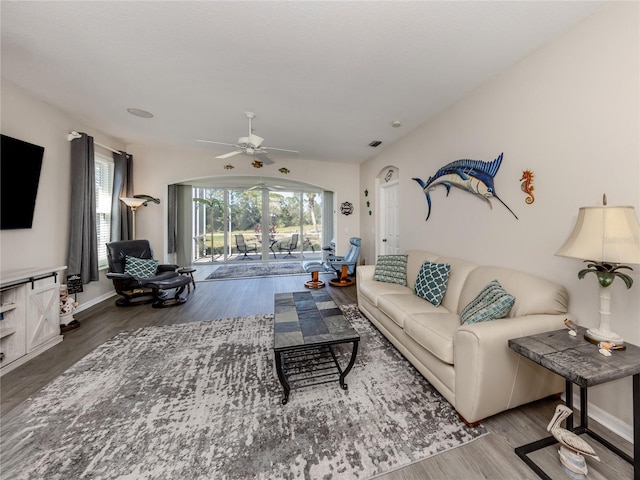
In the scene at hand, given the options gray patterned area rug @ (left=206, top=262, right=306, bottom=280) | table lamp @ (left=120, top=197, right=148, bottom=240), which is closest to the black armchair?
table lamp @ (left=120, top=197, right=148, bottom=240)

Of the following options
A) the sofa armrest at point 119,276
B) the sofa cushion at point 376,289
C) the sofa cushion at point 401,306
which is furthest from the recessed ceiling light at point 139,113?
the sofa cushion at point 401,306

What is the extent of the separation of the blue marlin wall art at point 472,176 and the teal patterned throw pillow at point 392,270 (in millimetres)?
1133

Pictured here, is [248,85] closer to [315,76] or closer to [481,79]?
[315,76]

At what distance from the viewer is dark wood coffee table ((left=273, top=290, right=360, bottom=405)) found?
178 cm

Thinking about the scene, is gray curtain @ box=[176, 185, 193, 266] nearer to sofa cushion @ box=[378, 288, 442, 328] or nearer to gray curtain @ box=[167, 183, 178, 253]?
gray curtain @ box=[167, 183, 178, 253]

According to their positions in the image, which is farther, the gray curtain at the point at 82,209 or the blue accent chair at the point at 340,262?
the blue accent chair at the point at 340,262

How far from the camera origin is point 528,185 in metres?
2.13

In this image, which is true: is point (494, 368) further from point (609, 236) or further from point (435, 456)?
point (609, 236)

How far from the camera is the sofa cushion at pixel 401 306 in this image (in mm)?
2311

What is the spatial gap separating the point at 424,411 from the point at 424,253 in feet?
6.80

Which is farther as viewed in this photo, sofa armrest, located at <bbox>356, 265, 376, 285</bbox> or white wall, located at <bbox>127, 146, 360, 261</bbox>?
white wall, located at <bbox>127, 146, 360, 261</bbox>

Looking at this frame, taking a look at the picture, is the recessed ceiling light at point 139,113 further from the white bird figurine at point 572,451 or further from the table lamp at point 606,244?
the white bird figurine at point 572,451

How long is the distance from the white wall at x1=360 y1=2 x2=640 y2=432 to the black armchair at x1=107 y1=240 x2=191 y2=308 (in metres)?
4.42

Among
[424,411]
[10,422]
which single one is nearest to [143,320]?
[10,422]
